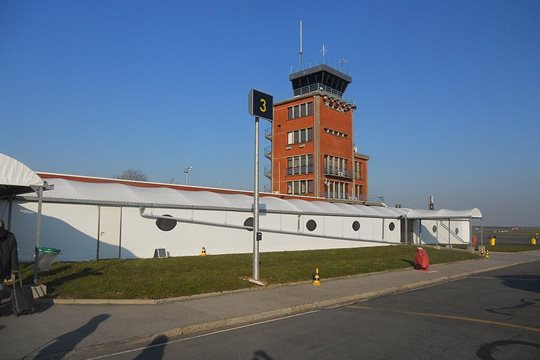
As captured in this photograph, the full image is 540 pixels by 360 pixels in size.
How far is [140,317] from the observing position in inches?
357

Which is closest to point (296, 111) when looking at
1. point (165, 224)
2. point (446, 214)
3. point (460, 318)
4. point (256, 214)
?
point (446, 214)

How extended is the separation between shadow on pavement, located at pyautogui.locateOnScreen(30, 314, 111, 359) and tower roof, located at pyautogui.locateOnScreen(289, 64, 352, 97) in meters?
53.9

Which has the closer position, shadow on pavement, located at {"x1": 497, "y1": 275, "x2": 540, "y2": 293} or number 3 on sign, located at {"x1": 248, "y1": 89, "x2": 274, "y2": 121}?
number 3 on sign, located at {"x1": 248, "y1": 89, "x2": 274, "y2": 121}

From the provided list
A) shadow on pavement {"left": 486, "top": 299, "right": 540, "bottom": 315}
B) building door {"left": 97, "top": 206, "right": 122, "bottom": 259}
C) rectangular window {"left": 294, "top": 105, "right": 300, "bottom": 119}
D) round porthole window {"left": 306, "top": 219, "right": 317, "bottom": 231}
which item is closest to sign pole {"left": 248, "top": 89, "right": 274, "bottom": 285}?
shadow on pavement {"left": 486, "top": 299, "right": 540, "bottom": 315}

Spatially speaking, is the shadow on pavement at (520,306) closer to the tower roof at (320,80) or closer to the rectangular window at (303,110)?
the rectangular window at (303,110)

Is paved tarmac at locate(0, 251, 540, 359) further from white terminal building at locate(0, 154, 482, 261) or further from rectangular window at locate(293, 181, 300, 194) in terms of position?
rectangular window at locate(293, 181, 300, 194)

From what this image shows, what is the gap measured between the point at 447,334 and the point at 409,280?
8499 mm

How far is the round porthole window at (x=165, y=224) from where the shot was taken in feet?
73.7

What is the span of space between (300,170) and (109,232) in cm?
3931

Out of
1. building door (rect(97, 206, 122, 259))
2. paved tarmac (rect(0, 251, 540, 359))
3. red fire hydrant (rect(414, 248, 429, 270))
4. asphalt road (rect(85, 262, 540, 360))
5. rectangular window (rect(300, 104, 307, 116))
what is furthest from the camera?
rectangular window (rect(300, 104, 307, 116))

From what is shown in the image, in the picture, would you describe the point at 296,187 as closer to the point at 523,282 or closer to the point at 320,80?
the point at 320,80

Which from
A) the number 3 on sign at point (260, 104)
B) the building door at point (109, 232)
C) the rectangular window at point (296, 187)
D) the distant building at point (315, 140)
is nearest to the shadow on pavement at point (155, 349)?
the number 3 on sign at point (260, 104)

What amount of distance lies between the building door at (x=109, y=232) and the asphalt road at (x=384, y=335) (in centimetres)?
1330

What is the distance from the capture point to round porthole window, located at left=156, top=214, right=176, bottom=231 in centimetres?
2248
